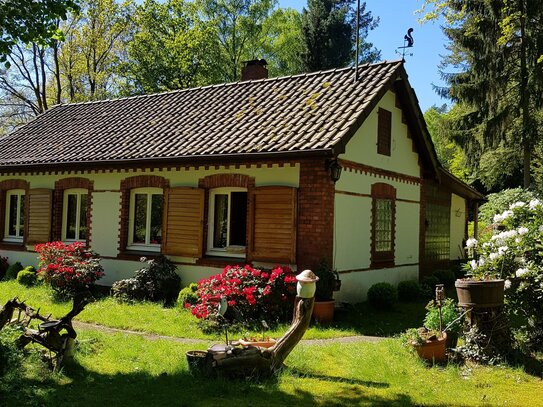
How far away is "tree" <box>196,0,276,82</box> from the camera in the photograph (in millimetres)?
38625

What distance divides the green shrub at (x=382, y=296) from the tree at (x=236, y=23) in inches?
1138

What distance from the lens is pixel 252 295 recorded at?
9758 mm

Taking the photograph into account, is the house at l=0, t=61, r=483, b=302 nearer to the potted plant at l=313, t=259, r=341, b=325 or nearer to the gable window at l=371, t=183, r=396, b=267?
the gable window at l=371, t=183, r=396, b=267

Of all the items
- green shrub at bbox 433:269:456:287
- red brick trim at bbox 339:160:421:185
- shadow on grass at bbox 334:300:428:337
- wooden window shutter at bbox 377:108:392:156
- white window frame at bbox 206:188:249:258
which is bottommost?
shadow on grass at bbox 334:300:428:337

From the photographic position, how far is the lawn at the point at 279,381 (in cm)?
578

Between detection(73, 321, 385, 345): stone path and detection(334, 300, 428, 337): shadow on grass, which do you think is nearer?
detection(73, 321, 385, 345): stone path

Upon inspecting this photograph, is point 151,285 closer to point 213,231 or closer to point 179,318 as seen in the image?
point 213,231

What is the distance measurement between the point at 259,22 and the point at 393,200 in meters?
29.5

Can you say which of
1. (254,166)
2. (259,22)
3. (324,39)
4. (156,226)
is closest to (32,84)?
(259,22)

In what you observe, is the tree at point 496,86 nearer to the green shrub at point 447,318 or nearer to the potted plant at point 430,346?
the green shrub at point 447,318

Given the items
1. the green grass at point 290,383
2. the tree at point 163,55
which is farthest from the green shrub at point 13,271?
the tree at point 163,55

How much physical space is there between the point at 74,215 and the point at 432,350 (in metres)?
11.7

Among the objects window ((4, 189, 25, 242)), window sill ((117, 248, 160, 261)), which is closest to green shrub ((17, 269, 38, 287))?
window ((4, 189, 25, 242))

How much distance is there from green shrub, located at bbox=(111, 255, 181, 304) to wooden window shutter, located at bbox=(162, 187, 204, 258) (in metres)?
0.58
